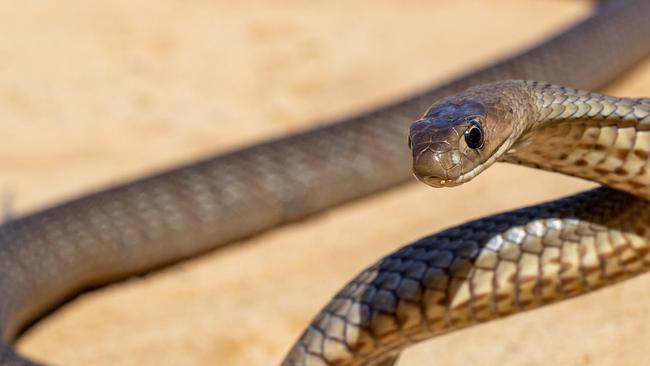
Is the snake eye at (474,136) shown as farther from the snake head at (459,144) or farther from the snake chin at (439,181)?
the snake chin at (439,181)

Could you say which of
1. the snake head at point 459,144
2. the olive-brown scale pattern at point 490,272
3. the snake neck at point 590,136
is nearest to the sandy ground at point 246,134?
the olive-brown scale pattern at point 490,272

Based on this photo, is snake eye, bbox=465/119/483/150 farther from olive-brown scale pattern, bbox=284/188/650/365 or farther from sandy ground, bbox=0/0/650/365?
sandy ground, bbox=0/0/650/365

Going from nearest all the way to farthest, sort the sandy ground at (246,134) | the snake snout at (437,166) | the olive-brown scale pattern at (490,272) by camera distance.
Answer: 1. the snake snout at (437,166)
2. the olive-brown scale pattern at (490,272)
3. the sandy ground at (246,134)

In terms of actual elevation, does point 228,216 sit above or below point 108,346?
above

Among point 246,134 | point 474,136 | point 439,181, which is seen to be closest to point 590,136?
point 474,136

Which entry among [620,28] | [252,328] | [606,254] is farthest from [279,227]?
[606,254]

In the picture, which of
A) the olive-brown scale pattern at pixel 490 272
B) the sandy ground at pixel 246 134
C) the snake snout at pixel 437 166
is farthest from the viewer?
the sandy ground at pixel 246 134

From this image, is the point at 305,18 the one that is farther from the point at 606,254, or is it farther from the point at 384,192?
the point at 606,254
